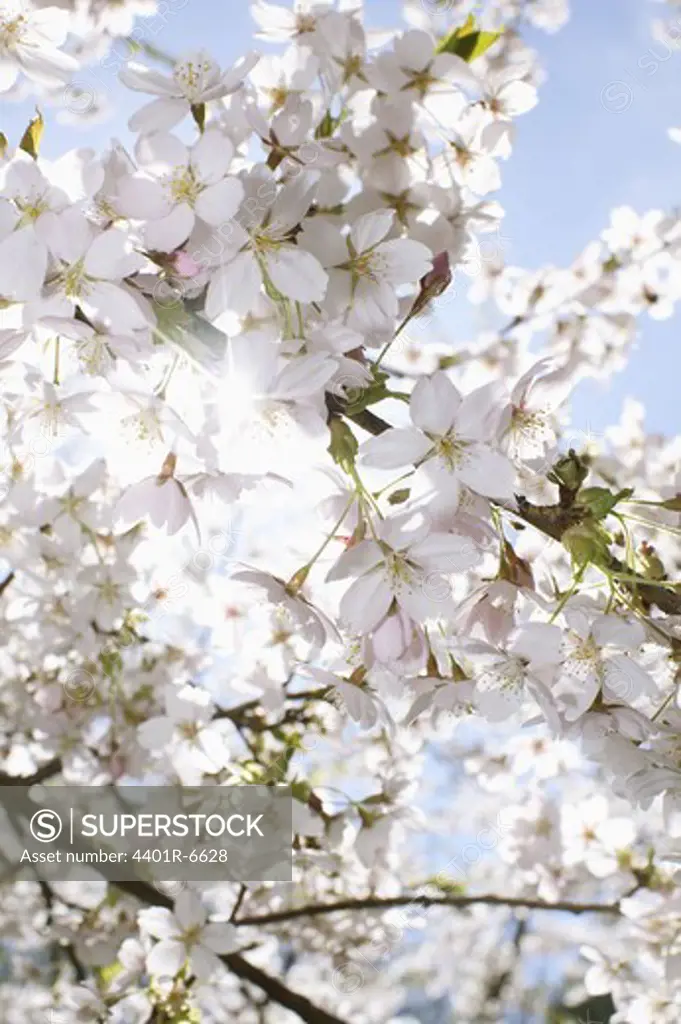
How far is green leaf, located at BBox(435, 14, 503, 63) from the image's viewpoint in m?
1.38

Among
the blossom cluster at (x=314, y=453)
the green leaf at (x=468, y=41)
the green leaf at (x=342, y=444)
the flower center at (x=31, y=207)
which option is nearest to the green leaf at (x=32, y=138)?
the blossom cluster at (x=314, y=453)

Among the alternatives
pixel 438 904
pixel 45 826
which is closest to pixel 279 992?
pixel 438 904

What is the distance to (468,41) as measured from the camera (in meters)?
1.39

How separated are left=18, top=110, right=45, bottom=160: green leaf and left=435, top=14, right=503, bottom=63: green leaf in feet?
2.52

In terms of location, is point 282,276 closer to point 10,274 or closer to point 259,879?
point 10,274

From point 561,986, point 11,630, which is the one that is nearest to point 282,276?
point 11,630

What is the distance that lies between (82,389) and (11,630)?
1558mm

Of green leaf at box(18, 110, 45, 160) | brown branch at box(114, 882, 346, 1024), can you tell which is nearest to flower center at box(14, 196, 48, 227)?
green leaf at box(18, 110, 45, 160)

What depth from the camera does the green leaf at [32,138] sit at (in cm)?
83

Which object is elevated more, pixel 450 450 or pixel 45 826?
pixel 450 450

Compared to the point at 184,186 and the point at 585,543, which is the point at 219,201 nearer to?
the point at 184,186

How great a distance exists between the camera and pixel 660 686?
3.27 feet

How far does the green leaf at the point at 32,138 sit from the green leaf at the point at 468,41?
77 centimetres

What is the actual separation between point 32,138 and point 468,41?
0.82m
